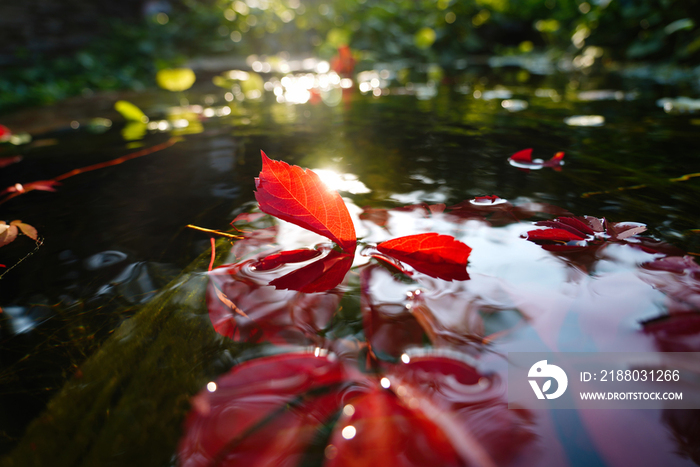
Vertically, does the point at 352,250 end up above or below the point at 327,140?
above

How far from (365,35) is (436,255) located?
692cm

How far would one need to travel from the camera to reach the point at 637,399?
0.42m

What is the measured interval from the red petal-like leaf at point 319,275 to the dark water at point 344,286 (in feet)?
0.10

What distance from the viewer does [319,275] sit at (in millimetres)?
629

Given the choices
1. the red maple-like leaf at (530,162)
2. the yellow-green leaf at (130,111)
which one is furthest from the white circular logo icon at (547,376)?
the yellow-green leaf at (130,111)

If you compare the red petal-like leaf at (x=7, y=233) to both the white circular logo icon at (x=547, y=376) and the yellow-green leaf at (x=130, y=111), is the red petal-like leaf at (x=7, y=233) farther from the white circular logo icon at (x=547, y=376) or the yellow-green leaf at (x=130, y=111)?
the yellow-green leaf at (x=130, y=111)

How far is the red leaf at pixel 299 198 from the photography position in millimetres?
595

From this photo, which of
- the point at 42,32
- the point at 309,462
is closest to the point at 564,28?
the point at 309,462

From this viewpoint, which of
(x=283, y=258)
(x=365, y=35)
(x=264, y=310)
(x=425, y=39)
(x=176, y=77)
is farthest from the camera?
(x=365, y=35)

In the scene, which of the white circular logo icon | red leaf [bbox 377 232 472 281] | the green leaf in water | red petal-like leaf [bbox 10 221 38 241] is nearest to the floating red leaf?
red petal-like leaf [bbox 10 221 38 241]

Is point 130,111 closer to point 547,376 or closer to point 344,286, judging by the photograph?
point 344,286

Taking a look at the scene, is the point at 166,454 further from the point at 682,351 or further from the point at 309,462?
the point at 682,351

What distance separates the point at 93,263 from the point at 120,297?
6.0 inches

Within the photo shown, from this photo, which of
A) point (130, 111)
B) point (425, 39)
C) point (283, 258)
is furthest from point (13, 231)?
point (425, 39)
